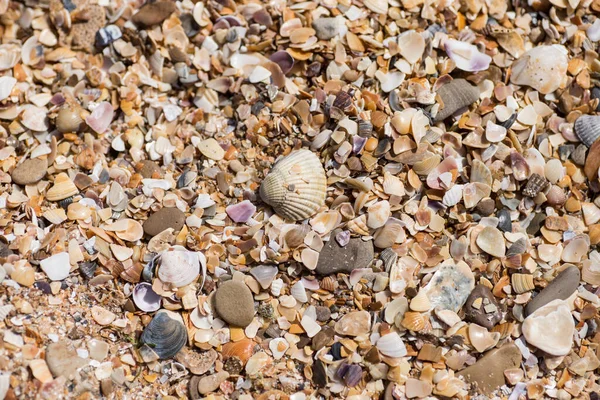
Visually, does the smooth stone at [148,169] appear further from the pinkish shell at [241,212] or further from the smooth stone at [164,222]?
the pinkish shell at [241,212]

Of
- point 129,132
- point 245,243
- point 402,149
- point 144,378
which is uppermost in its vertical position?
point 402,149

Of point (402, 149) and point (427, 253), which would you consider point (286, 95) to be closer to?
point (402, 149)

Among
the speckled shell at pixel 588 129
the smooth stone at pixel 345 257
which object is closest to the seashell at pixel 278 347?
the smooth stone at pixel 345 257

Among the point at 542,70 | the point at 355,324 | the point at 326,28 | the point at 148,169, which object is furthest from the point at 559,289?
the point at 148,169

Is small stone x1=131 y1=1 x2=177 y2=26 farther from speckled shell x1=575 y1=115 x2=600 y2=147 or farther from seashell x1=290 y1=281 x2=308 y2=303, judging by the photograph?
speckled shell x1=575 y1=115 x2=600 y2=147

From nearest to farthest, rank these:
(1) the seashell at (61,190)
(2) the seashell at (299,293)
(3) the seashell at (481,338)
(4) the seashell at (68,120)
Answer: (3) the seashell at (481,338)
(2) the seashell at (299,293)
(1) the seashell at (61,190)
(4) the seashell at (68,120)

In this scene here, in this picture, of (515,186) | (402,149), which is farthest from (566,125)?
(402,149)

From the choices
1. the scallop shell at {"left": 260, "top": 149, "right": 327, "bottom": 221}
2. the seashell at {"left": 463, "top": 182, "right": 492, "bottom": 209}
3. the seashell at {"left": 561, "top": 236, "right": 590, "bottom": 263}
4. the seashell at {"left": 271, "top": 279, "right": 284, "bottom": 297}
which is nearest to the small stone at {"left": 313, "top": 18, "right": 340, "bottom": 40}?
the scallop shell at {"left": 260, "top": 149, "right": 327, "bottom": 221}
